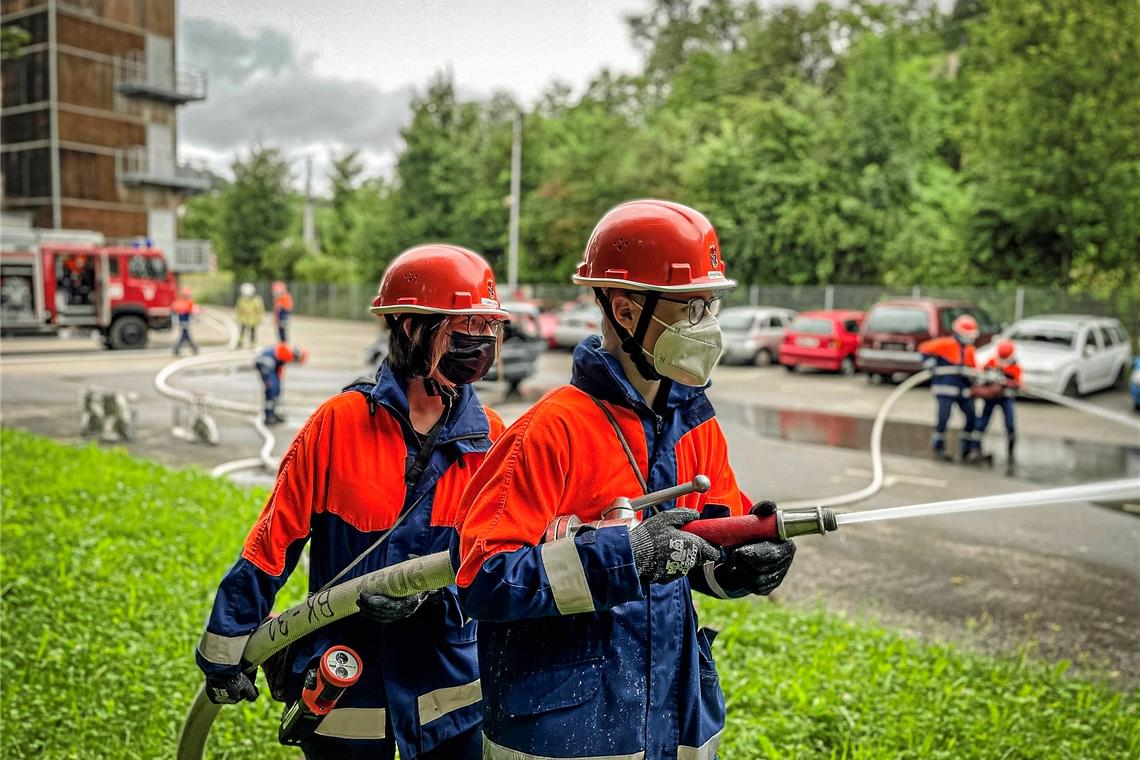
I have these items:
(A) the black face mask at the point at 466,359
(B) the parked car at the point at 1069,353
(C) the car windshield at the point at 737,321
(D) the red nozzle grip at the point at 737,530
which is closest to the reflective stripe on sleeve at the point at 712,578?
(D) the red nozzle grip at the point at 737,530

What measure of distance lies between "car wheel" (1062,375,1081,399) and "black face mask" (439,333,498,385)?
19.4m

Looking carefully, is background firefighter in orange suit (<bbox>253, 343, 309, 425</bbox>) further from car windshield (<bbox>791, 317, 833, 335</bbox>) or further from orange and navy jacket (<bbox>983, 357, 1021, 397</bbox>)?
car windshield (<bbox>791, 317, 833, 335</bbox>)

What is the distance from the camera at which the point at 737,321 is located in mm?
26000

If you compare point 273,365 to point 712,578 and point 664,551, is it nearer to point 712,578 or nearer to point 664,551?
point 712,578

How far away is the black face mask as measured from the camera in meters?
2.82

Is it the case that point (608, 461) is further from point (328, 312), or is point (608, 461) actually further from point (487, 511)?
point (328, 312)

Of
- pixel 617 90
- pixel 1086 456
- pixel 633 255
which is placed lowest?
pixel 1086 456

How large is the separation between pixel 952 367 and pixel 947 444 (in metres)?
1.55

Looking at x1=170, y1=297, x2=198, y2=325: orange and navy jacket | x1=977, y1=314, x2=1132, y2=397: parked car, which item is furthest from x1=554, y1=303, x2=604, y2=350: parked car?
x1=977, y1=314, x2=1132, y2=397: parked car

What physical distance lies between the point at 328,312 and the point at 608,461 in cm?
5419

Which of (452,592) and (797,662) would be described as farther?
(797,662)

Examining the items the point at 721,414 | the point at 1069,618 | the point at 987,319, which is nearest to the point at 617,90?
the point at 987,319

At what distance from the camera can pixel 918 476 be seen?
1140cm

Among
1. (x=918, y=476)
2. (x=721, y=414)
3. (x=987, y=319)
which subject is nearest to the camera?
(x=918, y=476)
